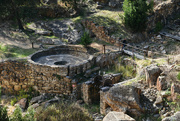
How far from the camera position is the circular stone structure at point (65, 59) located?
33.1 feet

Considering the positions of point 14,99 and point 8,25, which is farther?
point 8,25

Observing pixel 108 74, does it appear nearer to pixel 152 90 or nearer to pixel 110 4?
pixel 152 90

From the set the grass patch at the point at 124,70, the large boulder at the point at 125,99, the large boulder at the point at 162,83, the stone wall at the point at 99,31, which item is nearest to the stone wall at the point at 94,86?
the grass patch at the point at 124,70

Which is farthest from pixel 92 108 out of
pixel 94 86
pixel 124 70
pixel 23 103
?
pixel 23 103

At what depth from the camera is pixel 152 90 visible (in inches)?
311

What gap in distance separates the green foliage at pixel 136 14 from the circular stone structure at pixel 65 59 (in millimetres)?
3623

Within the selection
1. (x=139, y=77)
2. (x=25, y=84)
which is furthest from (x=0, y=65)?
(x=139, y=77)

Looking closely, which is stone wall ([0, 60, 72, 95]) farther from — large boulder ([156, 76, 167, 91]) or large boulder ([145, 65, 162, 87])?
large boulder ([156, 76, 167, 91])

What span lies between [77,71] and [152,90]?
3999 millimetres

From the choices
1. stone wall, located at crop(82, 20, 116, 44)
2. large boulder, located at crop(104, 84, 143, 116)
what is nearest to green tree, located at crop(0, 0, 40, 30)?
stone wall, located at crop(82, 20, 116, 44)

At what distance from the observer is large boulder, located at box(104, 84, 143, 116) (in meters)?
7.35

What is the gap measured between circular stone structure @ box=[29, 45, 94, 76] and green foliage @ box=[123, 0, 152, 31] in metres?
3.62

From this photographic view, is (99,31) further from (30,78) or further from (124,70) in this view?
(30,78)

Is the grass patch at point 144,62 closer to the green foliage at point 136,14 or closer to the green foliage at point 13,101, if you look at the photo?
the green foliage at point 136,14
